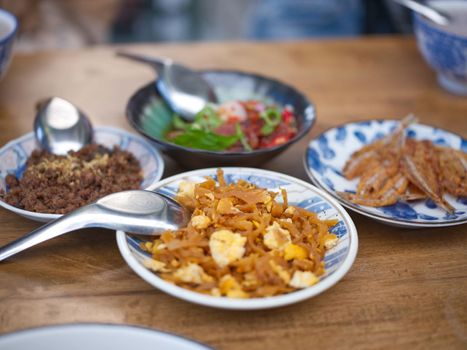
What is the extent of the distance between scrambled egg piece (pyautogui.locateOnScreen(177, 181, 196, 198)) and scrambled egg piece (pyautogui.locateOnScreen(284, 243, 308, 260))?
298 mm

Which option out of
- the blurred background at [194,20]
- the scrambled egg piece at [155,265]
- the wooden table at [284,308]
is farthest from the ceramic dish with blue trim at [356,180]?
the blurred background at [194,20]

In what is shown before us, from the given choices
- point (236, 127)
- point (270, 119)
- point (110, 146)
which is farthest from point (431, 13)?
point (110, 146)

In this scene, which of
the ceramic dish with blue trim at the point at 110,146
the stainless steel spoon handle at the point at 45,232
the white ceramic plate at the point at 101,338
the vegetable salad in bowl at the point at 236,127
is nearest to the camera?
the white ceramic plate at the point at 101,338

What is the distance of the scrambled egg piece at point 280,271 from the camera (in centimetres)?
99

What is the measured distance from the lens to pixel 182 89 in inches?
67.7

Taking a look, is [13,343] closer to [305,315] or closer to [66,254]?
[66,254]

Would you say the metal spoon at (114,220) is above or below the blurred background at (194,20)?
above

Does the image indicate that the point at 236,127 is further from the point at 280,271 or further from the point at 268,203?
the point at 280,271

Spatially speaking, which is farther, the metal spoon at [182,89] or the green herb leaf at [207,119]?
the metal spoon at [182,89]

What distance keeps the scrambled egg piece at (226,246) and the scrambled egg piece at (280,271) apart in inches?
2.7

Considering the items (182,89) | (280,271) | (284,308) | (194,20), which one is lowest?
(194,20)

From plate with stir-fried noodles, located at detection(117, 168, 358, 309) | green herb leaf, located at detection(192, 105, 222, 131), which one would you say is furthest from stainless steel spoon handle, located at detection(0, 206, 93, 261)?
green herb leaf, located at detection(192, 105, 222, 131)

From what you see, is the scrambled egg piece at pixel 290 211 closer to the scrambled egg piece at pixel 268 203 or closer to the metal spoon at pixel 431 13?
the scrambled egg piece at pixel 268 203

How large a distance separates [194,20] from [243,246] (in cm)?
416
